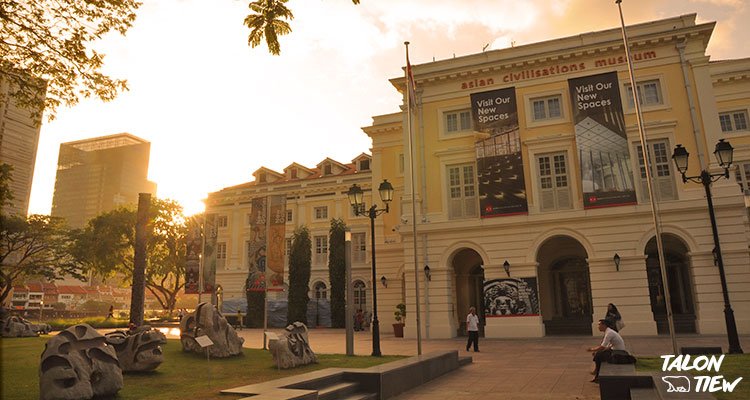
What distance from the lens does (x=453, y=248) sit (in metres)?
25.1

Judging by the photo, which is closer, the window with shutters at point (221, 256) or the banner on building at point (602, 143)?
the banner on building at point (602, 143)

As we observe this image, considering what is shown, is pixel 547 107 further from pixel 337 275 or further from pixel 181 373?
pixel 181 373

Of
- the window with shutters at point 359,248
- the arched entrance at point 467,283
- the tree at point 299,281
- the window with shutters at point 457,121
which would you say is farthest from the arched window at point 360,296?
the window with shutters at point 457,121

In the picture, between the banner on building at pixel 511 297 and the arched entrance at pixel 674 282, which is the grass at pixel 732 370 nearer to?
the banner on building at pixel 511 297

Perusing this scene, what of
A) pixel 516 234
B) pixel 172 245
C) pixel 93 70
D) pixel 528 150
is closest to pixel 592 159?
pixel 528 150

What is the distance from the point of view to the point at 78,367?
8039 mm

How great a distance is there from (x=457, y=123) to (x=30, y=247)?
31909 millimetres

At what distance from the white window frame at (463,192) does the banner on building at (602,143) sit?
520cm

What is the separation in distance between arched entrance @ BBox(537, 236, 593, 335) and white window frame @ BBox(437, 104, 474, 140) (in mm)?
7479

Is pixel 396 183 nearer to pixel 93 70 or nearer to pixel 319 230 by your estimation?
pixel 319 230

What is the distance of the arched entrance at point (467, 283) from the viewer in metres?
27.5

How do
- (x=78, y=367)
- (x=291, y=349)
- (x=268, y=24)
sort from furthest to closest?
1. (x=291, y=349)
2. (x=78, y=367)
3. (x=268, y=24)

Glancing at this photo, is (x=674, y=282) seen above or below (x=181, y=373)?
above

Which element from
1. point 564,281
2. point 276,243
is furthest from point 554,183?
point 276,243
